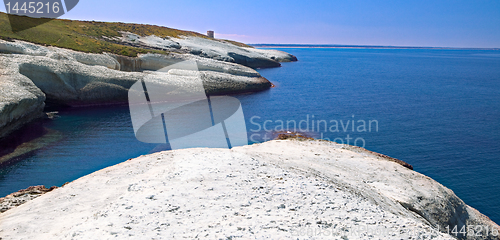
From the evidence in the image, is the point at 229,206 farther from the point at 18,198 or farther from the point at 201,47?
the point at 201,47

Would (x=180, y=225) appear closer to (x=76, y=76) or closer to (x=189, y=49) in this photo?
(x=76, y=76)

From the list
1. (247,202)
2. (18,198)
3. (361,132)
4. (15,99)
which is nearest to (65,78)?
(15,99)

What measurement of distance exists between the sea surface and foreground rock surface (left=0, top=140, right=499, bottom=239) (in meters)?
7.53

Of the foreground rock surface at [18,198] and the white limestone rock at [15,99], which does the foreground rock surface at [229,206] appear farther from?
the white limestone rock at [15,99]

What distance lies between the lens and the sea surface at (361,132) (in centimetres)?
2067

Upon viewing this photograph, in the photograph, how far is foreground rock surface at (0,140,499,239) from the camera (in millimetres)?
8914

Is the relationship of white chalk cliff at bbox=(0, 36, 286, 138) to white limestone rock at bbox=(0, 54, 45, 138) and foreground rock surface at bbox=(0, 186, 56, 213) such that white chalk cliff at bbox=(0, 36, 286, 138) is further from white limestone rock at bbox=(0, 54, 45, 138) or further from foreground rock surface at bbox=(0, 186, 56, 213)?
foreground rock surface at bbox=(0, 186, 56, 213)

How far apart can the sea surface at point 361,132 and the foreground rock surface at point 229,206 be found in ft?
24.7

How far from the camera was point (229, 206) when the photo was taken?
9914mm

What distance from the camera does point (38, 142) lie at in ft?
83.9

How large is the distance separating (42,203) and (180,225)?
639cm

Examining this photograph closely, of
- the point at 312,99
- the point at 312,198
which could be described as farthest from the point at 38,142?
the point at 312,99

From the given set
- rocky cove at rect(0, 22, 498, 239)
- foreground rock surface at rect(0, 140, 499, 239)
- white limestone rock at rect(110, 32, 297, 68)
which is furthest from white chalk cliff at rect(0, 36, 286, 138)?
foreground rock surface at rect(0, 140, 499, 239)

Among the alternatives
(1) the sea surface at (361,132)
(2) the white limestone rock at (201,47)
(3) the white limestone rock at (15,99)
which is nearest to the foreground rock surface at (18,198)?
(1) the sea surface at (361,132)
